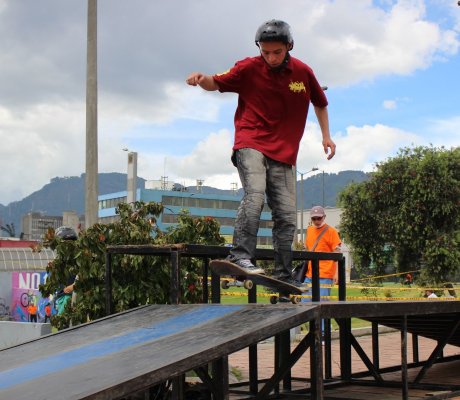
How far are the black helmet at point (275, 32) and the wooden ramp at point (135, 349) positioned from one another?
181cm

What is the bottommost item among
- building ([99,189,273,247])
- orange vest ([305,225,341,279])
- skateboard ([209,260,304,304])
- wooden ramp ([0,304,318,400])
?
wooden ramp ([0,304,318,400])

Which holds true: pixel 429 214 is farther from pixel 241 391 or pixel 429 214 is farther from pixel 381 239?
pixel 241 391

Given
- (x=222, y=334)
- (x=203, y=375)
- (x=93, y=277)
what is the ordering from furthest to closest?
(x=93, y=277) < (x=203, y=375) < (x=222, y=334)

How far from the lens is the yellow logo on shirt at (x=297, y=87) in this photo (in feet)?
16.5

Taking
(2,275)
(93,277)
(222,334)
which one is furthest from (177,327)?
(2,275)

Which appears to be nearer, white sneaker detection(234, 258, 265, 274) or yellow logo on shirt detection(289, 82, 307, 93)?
white sneaker detection(234, 258, 265, 274)

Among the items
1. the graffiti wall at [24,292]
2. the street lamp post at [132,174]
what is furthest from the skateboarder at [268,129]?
the graffiti wall at [24,292]

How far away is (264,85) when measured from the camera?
16.3 ft

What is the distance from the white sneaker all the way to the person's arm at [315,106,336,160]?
3.89ft

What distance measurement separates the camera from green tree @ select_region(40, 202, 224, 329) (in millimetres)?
6836

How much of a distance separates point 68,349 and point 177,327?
0.65 metres

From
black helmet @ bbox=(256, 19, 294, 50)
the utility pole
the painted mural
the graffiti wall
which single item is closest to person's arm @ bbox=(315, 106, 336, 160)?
black helmet @ bbox=(256, 19, 294, 50)

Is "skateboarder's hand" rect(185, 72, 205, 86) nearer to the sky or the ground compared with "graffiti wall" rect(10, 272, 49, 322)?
nearer to the sky

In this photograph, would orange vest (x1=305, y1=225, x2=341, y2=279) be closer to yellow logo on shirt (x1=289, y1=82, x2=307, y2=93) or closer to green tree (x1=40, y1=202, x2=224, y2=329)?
green tree (x1=40, y1=202, x2=224, y2=329)
